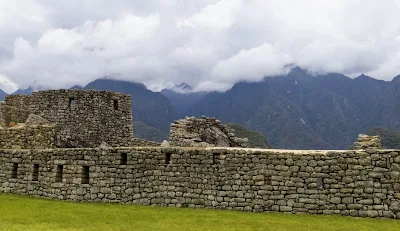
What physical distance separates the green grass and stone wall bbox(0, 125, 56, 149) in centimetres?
652

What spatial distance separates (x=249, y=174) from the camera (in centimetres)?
1742

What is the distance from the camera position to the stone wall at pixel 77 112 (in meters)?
31.3

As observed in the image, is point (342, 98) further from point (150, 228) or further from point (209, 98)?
point (150, 228)

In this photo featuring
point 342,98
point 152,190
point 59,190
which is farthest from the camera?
point 342,98

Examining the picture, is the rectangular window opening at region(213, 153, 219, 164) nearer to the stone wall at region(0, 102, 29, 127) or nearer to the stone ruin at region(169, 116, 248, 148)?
the stone ruin at region(169, 116, 248, 148)

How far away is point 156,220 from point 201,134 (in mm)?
12352

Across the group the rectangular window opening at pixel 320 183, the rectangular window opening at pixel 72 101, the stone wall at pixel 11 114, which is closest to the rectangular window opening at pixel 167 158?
the rectangular window opening at pixel 320 183

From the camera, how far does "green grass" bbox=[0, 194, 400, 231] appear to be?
14266 mm

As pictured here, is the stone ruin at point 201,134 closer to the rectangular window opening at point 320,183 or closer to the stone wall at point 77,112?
the stone wall at point 77,112

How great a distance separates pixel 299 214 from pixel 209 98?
476ft

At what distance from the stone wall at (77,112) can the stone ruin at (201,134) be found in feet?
25.9

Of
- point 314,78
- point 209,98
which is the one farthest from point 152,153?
point 314,78

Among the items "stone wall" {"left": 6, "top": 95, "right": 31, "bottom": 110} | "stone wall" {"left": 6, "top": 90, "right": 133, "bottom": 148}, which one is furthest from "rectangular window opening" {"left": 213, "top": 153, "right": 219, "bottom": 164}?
"stone wall" {"left": 6, "top": 95, "right": 31, "bottom": 110}

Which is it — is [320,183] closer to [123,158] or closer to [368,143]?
[368,143]
